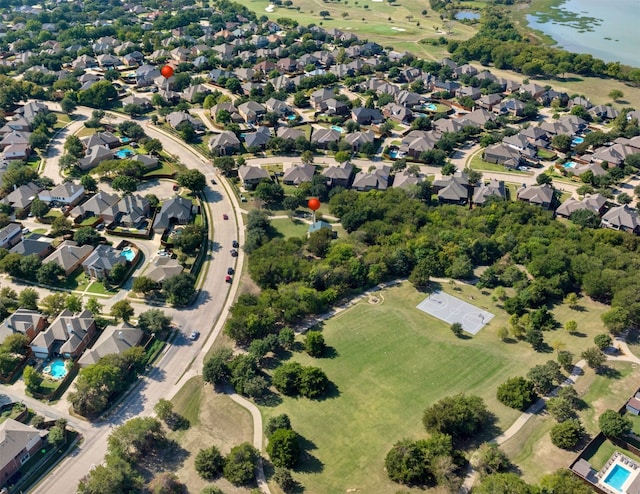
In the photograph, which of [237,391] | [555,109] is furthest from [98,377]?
[555,109]

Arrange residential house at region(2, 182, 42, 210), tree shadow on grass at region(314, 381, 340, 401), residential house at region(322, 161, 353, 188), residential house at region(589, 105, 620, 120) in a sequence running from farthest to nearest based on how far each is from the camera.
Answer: residential house at region(589, 105, 620, 120) → residential house at region(322, 161, 353, 188) → residential house at region(2, 182, 42, 210) → tree shadow on grass at region(314, 381, 340, 401)

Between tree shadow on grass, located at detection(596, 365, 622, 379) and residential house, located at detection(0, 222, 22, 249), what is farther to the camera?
residential house, located at detection(0, 222, 22, 249)

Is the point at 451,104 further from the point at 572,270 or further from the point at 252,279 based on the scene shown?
the point at 252,279

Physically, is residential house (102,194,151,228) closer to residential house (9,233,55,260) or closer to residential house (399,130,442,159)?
residential house (9,233,55,260)

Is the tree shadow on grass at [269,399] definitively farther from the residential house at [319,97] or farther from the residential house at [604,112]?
the residential house at [604,112]

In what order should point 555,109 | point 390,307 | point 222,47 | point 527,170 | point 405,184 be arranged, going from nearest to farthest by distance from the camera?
point 390,307, point 405,184, point 527,170, point 555,109, point 222,47

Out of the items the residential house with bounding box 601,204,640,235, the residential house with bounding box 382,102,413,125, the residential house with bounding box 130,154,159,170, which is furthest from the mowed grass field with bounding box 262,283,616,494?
the residential house with bounding box 382,102,413,125

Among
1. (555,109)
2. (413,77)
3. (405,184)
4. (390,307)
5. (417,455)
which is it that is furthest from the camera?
(413,77)
